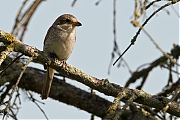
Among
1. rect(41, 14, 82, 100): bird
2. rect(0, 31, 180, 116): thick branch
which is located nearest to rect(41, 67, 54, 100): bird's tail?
rect(41, 14, 82, 100): bird

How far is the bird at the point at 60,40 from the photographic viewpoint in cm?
423

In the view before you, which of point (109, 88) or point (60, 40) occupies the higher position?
point (60, 40)

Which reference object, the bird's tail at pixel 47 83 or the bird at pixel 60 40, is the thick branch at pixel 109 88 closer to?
the bird at pixel 60 40

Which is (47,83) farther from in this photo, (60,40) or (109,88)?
(109,88)

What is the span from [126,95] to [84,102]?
159 cm

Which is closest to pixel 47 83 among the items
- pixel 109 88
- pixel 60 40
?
pixel 60 40

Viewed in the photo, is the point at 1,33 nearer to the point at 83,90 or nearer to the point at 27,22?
the point at 27,22

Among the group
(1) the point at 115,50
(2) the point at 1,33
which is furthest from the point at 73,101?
(2) the point at 1,33

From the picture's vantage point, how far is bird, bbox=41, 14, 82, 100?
423cm

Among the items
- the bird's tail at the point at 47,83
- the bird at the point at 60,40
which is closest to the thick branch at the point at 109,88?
the bird at the point at 60,40

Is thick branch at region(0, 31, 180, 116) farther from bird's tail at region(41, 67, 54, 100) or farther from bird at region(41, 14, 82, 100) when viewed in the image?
bird's tail at region(41, 67, 54, 100)

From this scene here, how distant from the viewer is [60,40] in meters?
4.30

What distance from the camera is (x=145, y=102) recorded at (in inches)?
129

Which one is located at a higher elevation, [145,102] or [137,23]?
[137,23]
